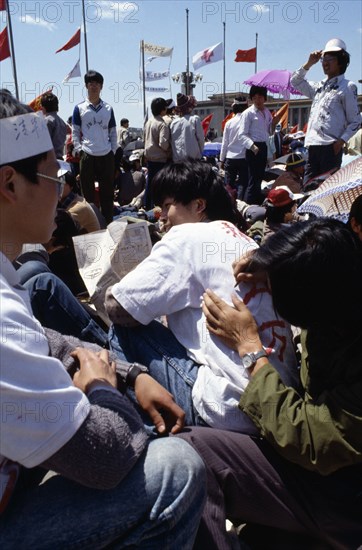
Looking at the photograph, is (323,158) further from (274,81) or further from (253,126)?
(274,81)

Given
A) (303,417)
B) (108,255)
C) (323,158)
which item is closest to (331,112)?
(323,158)

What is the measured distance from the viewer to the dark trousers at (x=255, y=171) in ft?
24.2

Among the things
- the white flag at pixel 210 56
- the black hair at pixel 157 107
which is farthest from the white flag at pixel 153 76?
the black hair at pixel 157 107

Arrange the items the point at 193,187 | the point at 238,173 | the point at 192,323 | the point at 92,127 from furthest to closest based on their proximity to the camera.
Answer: the point at 238,173 → the point at 92,127 → the point at 193,187 → the point at 192,323

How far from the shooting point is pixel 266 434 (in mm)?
1609

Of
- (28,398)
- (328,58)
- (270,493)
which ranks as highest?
(328,58)

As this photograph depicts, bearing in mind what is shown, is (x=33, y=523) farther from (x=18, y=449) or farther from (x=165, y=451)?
(x=165, y=451)

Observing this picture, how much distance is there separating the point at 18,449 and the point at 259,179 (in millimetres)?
6713

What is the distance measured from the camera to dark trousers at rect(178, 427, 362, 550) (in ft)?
5.36

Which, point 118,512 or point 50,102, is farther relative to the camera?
point 50,102

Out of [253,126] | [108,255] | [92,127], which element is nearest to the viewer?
[108,255]

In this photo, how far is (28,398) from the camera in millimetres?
1172

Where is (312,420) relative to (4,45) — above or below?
below

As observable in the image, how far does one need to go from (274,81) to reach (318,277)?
10288mm
